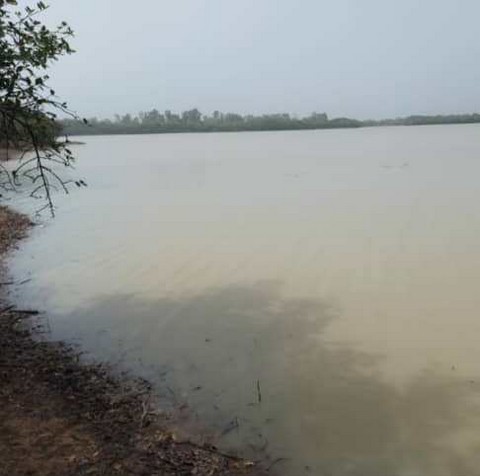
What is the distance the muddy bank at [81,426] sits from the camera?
166 inches

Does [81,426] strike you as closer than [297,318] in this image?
Yes

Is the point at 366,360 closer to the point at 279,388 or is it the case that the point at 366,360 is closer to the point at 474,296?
the point at 279,388

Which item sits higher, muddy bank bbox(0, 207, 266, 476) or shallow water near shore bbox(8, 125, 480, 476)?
muddy bank bbox(0, 207, 266, 476)

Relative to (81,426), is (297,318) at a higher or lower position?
lower

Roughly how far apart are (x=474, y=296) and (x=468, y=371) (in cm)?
266

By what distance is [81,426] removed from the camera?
15.6ft

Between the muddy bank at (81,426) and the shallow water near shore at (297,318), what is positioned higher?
the muddy bank at (81,426)

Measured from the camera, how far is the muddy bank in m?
4.21

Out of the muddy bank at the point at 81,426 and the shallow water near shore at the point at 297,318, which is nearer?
the muddy bank at the point at 81,426

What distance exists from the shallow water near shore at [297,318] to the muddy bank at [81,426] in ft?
1.22

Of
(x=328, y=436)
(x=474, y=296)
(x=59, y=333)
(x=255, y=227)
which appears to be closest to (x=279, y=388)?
(x=328, y=436)

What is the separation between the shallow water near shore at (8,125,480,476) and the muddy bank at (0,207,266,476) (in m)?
0.37

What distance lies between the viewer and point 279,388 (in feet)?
19.6

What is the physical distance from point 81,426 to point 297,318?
3.96 meters
